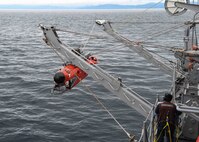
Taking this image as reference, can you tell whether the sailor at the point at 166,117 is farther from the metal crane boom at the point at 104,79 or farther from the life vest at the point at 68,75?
the life vest at the point at 68,75

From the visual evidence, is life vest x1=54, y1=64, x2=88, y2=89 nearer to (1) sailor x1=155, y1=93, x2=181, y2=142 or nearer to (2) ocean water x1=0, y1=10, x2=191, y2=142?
(2) ocean water x1=0, y1=10, x2=191, y2=142

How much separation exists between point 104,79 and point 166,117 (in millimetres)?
3569

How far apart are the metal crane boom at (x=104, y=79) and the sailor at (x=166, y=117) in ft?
4.31

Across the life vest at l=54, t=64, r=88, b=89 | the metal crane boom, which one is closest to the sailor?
the metal crane boom

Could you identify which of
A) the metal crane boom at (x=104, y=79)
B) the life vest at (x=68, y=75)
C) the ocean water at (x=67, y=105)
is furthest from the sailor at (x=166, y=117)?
the ocean water at (x=67, y=105)

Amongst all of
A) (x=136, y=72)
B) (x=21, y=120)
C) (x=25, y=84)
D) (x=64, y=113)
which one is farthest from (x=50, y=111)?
(x=136, y=72)

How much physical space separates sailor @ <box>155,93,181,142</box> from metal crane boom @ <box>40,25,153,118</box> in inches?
51.7

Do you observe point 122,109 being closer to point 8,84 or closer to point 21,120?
point 21,120

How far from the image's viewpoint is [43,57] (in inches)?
1895

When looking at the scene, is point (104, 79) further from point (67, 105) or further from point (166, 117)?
point (67, 105)

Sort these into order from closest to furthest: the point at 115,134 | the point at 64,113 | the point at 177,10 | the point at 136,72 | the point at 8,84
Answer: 1. the point at 115,134
2. the point at 177,10
3. the point at 64,113
4. the point at 8,84
5. the point at 136,72

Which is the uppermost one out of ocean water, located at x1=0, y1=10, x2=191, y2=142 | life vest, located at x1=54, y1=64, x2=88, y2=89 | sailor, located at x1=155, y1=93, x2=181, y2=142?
life vest, located at x1=54, y1=64, x2=88, y2=89

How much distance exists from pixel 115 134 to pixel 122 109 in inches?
172

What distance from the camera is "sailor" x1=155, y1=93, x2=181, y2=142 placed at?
401 inches
